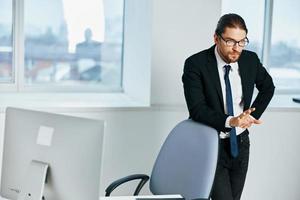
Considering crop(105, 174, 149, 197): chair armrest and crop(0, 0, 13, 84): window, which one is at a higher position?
crop(0, 0, 13, 84): window

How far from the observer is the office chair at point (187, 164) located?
244 cm

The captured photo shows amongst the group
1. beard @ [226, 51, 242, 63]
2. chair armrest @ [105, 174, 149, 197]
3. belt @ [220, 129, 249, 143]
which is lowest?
chair armrest @ [105, 174, 149, 197]

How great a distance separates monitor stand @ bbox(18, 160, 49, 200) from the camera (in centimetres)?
183

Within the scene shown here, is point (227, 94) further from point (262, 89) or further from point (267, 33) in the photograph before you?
point (267, 33)

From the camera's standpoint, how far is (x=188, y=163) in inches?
101

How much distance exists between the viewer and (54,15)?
385 cm

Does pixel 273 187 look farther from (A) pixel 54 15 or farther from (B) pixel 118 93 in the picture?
(A) pixel 54 15

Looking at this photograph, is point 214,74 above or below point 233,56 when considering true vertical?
below

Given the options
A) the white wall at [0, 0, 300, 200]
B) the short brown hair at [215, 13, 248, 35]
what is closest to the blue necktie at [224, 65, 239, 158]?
the short brown hair at [215, 13, 248, 35]

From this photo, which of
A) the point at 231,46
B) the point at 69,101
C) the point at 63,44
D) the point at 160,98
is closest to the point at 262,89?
the point at 231,46

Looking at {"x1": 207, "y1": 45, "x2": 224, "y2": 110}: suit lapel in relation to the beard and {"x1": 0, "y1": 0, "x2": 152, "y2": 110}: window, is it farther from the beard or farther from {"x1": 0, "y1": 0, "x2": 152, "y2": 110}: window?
{"x1": 0, "y1": 0, "x2": 152, "y2": 110}: window

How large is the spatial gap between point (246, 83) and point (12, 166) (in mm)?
1376

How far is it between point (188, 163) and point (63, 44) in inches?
70.5

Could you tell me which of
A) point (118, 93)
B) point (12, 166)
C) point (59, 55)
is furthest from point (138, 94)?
point (12, 166)
